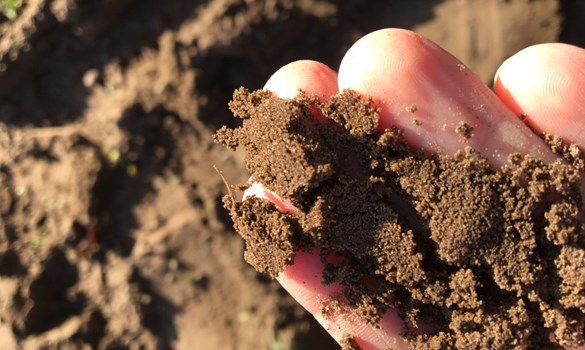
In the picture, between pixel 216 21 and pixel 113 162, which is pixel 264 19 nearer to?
pixel 216 21

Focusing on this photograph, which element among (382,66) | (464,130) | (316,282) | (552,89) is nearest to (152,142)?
(316,282)

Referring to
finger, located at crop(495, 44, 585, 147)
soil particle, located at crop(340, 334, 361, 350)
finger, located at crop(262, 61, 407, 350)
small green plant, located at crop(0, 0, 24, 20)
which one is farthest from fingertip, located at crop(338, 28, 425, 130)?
small green plant, located at crop(0, 0, 24, 20)

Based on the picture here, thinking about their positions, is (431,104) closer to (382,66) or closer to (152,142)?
(382,66)

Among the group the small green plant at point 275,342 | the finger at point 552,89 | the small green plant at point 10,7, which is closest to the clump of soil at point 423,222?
the finger at point 552,89

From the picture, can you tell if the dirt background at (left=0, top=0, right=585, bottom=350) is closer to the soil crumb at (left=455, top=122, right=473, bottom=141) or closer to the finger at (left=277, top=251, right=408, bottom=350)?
the finger at (left=277, top=251, right=408, bottom=350)

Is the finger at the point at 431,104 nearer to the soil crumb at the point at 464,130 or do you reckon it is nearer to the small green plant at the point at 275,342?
the soil crumb at the point at 464,130

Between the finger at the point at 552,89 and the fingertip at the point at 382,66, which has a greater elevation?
the fingertip at the point at 382,66
